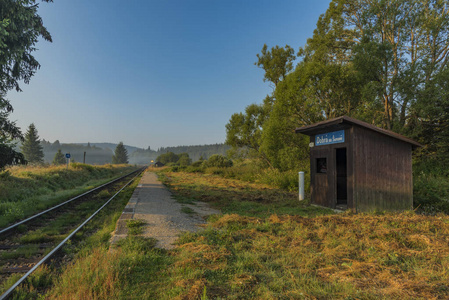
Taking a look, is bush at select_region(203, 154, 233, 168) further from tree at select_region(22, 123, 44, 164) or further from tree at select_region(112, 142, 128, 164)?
tree at select_region(112, 142, 128, 164)

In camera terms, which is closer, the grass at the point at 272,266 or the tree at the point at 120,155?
the grass at the point at 272,266

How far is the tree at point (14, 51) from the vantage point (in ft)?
30.8

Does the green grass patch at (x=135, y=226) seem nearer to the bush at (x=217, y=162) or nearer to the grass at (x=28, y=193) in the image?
the grass at (x=28, y=193)

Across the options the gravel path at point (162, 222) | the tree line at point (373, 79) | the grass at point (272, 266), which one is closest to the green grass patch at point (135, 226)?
the gravel path at point (162, 222)

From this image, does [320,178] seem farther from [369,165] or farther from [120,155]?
[120,155]

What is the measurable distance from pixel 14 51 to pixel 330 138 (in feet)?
46.3

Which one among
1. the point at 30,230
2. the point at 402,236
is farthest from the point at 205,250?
the point at 30,230

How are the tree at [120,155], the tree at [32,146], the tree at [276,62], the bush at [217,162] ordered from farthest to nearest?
1. the tree at [120,155]
2. the tree at [32,146]
3. the bush at [217,162]
4. the tree at [276,62]

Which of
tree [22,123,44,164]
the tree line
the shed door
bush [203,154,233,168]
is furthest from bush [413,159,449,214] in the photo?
tree [22,123,44,164]

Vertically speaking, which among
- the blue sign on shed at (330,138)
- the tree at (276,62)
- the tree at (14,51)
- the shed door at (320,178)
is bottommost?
the shed door at (320,178)

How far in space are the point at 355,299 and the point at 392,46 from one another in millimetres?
16665

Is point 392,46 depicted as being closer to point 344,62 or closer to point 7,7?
point 344,62

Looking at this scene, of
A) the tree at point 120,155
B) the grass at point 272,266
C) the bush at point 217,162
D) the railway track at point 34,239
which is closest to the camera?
the grass at point 272,266

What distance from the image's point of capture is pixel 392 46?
14.6 metres
